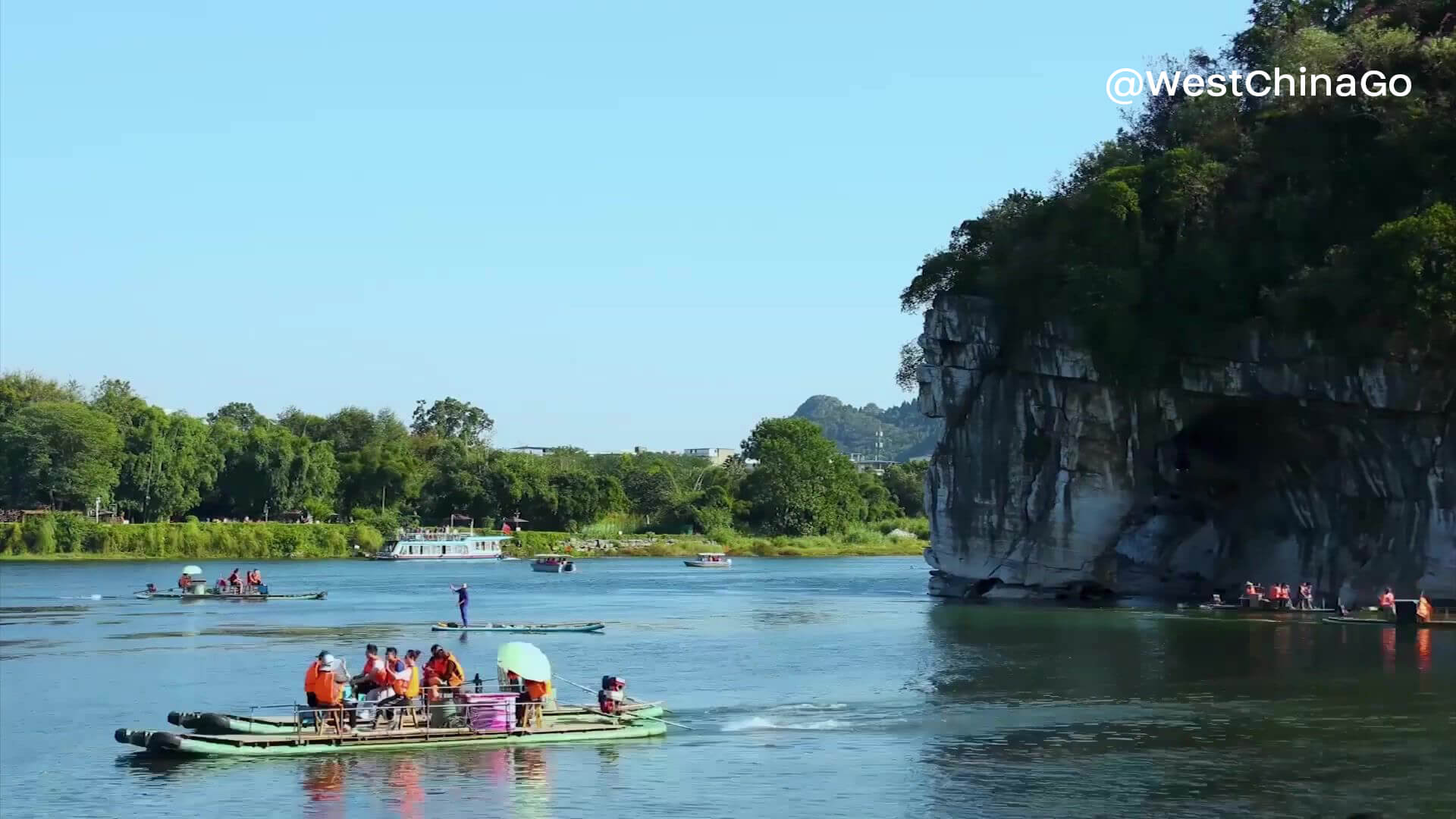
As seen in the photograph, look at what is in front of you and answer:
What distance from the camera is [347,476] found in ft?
553

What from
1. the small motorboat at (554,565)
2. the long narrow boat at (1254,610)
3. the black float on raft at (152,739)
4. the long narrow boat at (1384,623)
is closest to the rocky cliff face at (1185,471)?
the long narrow boat at (1254,610)

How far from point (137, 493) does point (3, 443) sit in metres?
11.7

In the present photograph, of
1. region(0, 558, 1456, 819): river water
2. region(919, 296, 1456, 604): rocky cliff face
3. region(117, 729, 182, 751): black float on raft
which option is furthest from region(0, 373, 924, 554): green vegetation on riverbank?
region(117, 729, 182, 751): black float on raft

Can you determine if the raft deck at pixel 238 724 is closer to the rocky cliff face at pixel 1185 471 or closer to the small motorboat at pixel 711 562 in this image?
the rocky cliff face at pixel 1185 471

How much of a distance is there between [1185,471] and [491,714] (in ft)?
175

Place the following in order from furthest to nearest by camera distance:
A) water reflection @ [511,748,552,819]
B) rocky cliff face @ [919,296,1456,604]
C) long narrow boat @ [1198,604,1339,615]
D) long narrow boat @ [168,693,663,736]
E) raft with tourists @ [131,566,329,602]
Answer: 1. raft with tourists @ [131,566,329,602]
2. long narrow boat @ [1198,604,1339,615]
3. rocky cliff face @ [919,296,1456,604]
4. long narrow boat @ [168,693,663,736]
5. water reflection @ [511,748,552,819]

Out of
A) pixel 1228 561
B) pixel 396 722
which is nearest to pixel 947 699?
pixel 396 722

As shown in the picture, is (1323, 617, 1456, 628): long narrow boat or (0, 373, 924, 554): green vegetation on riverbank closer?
(1323, 617, 1456, 628): long narrow boat

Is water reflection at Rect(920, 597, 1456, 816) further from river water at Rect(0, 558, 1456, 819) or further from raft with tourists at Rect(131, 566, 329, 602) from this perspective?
raft with tourists at Rect(131, 566, 329, 602)

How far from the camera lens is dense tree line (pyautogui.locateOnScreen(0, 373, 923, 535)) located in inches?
5576

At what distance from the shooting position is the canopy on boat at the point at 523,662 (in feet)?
118

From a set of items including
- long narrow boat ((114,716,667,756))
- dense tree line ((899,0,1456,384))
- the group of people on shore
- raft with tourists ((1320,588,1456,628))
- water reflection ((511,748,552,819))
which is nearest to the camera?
water reflection ((511,748,552,819))

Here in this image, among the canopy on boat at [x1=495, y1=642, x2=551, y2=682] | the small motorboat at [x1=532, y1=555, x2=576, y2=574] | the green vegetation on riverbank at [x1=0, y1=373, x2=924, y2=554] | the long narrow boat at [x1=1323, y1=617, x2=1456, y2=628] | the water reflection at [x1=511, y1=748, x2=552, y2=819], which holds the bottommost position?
→ the water reflection at [x1=511, y1=748, x2=552, y2=819]

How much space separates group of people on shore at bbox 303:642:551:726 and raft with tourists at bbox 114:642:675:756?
0.02m
